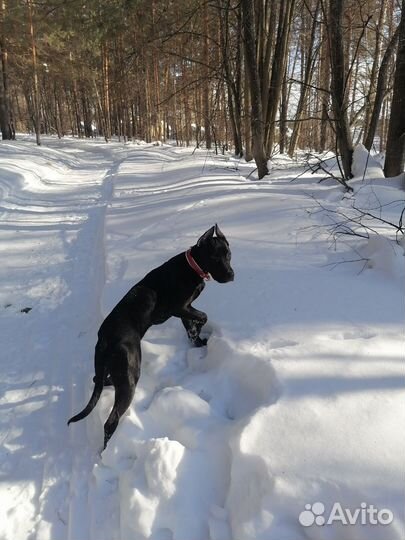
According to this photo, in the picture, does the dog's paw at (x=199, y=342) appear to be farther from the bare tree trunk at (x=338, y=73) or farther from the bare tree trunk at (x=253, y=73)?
the bare tree trunk at (x=253, y=73)

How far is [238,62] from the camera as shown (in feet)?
51.6

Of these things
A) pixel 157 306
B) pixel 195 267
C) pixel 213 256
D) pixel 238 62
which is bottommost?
pixel 157 306

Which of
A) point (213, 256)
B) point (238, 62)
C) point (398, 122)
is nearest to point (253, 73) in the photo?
point (398, 122)

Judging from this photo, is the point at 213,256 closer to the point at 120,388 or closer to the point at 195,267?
Answer: the point at 195,267

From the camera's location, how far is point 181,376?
11.3 feet

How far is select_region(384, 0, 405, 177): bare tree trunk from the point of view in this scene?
6.28 m

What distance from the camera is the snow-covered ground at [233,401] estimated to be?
2082 millimetres

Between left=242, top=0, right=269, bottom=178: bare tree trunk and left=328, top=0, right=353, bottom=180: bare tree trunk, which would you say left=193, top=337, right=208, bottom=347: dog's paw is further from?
left=242, top=0, right=269, bottom=178: bare tree trunk

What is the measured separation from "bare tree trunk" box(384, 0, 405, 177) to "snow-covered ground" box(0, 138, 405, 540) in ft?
3.88

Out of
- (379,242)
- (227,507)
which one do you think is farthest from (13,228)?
(227,507)

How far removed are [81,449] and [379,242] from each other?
3630mm

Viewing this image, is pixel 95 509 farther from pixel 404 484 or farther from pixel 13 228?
pixel 13 228

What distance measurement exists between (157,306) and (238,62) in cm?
1497

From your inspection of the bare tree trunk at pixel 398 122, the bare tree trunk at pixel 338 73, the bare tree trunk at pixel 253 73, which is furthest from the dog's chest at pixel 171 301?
the bare tree trunk at pixel 253 73
